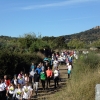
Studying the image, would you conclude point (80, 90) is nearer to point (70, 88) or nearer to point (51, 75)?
point (70, 88)

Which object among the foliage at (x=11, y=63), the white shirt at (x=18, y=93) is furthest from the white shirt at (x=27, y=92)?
the foliage at (x=11, y=63)

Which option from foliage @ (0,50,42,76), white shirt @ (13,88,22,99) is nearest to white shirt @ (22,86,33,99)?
white shirt @ (13,88,22,99)

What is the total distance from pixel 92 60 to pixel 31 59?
6886mm

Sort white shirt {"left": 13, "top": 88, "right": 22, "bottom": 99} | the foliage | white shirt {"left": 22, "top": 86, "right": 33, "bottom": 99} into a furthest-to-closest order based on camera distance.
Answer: the foliage, white shirt {"left": 13, "top": 88, "right": 22, "bottom": 99}, white shirt {"left": 22, "top": 86, "right": 33, "bottom": 99}

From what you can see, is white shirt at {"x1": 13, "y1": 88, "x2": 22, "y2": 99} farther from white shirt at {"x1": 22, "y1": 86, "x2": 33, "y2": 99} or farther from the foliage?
the foliage

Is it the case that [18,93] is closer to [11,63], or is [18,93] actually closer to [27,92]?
[27,92]

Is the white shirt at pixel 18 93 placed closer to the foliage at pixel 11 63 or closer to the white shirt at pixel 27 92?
the white shirt at pixel 27 92

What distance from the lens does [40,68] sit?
61.2ft

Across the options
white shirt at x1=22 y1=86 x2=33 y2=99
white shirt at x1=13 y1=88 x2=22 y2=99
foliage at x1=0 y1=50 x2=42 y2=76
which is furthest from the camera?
foliage at x1=0 y1=50 x2=42 y2=76

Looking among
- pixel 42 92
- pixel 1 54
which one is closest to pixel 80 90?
pixel 42 92

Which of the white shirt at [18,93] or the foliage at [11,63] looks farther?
the foliage at [11,63]

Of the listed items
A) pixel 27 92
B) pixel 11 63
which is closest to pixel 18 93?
pixel 27 92

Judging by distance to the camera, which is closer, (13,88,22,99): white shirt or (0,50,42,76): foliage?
(13,88,22,99): white shirt

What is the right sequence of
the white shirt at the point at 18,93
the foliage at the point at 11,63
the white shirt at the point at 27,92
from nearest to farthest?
1. the white shirt at the point at 27,92
2. the white shirt at the point at 18,93
3. the foliage at the point at 11,63
